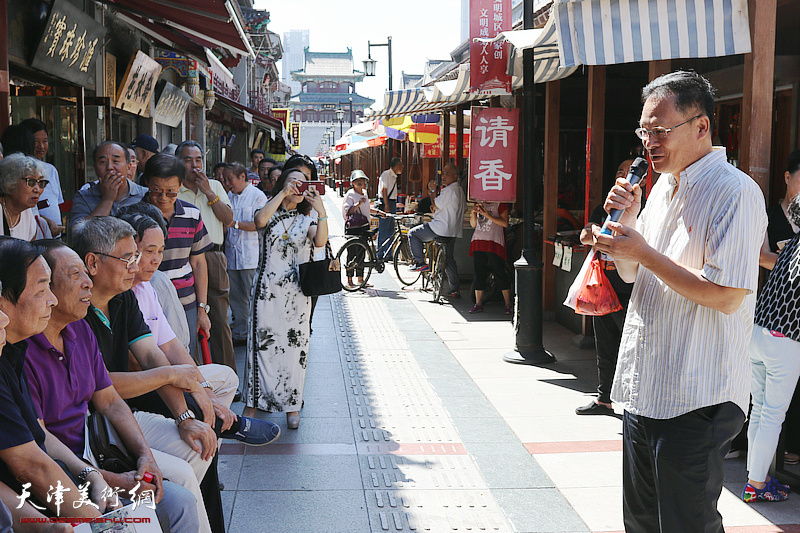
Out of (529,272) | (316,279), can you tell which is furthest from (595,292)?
(529,272)

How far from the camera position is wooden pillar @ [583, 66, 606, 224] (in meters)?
7.37

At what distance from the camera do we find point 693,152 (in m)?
2.63

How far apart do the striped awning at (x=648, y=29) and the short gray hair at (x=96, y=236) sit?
3.26 metres

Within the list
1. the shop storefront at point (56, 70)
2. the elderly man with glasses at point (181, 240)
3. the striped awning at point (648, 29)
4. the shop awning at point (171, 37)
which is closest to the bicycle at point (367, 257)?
the shop awning at point (171, 37)

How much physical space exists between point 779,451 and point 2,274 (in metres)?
3.96

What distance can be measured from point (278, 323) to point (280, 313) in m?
0.07

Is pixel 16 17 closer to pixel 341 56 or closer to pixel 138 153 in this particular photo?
pixel 138 153

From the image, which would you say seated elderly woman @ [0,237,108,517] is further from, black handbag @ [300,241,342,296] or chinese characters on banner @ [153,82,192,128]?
chinese characters on banner @ [153,82,192,128]

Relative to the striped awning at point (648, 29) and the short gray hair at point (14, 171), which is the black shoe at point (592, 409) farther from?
the short gray hair at point (14, 171)

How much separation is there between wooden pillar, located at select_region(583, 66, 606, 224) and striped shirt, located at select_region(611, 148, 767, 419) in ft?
15.5

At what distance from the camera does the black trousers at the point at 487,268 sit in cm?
962

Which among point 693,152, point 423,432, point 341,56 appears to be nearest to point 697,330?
point 693,152

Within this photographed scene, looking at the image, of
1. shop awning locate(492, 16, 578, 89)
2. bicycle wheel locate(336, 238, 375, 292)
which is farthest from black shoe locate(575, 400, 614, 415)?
bicycle wheel locate(336, 238, 375, 292)

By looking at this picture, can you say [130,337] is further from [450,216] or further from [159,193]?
[450,216]
